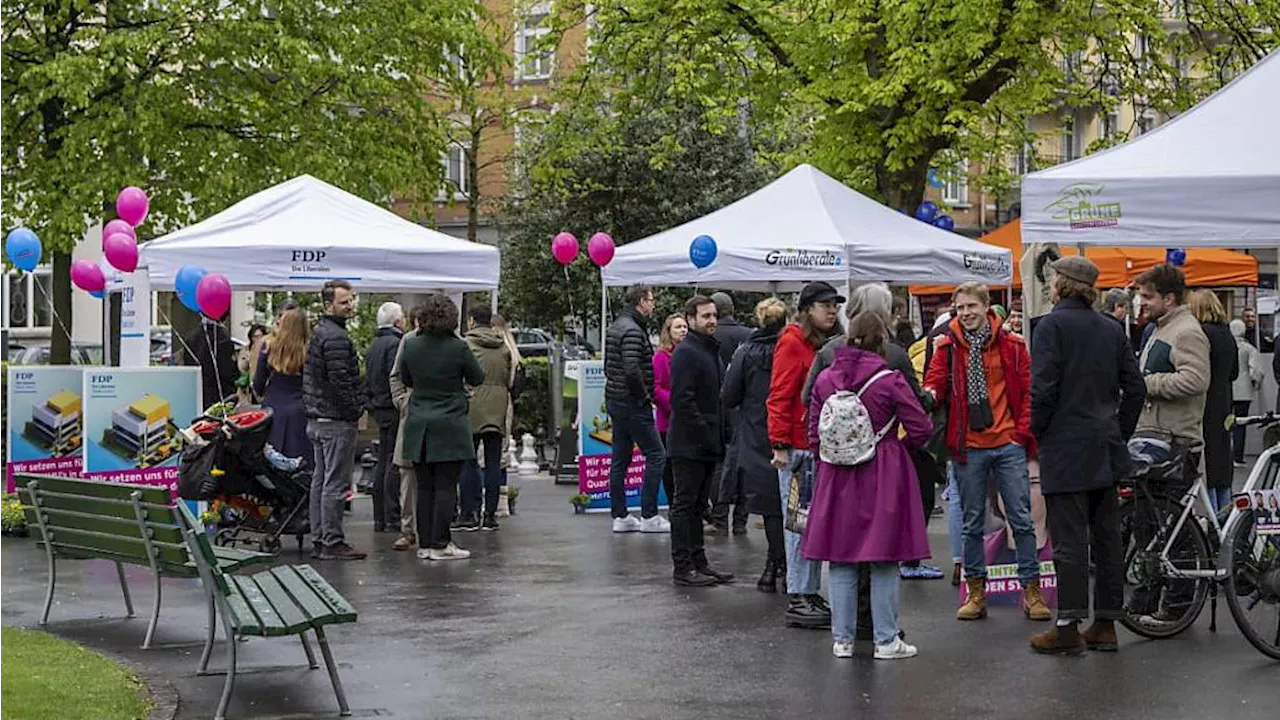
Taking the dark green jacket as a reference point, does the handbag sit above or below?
below

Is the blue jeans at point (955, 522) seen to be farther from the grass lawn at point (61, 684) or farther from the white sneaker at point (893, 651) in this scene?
the grass lawn at point (61, 684)

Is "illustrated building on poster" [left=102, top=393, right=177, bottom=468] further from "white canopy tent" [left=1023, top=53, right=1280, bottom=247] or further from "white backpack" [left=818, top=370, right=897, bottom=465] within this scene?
"white backpack" [left=818, top=370, right=897, bottom=465]

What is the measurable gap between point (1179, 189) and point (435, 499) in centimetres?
579

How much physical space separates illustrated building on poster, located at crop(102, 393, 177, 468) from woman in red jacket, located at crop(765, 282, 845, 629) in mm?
6257

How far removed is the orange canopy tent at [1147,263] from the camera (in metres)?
22.1

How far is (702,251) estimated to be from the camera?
653 inches

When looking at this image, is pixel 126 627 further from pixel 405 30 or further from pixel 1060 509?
pixel 405 30

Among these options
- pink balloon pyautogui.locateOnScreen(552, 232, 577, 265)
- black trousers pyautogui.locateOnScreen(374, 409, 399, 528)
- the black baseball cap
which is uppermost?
pink balloon pyautogui.locateOnScreen(552, 232, 577, 265)

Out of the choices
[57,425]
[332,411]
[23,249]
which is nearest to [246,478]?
[332,411]

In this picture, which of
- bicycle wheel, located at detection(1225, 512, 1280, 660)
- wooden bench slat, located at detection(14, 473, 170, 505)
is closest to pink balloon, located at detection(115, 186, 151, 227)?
wooden bench slat, located at detection(14, 473, 170, 505)

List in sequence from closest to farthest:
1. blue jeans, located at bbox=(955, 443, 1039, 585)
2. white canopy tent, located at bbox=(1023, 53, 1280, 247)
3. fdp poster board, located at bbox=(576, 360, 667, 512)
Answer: blue jeans, located at bbox=(955, 443, 1039, 585)
white canopy tent, located at bbox=(1023, 53, 1280, 247)
fdp poster board, located at bbox=(576, 360, 667, 512)

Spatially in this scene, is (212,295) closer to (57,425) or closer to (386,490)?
(57,425)

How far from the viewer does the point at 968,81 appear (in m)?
21.1

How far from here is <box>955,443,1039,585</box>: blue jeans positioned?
10.7m
